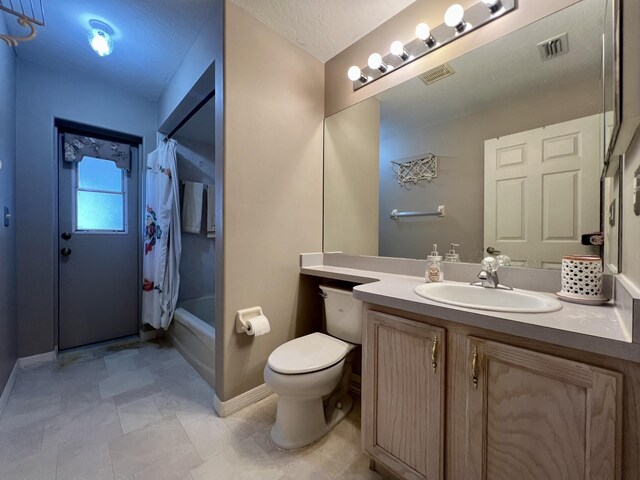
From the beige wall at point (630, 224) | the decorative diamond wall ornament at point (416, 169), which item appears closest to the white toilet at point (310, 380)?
the decorative diamond wall ornament at point (416, 169)

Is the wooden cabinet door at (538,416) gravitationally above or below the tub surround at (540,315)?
below

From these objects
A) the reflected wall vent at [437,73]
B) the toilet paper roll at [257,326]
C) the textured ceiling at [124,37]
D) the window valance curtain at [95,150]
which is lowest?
the toilet paper roll at [257,326]

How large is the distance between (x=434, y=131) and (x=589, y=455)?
148 centimetres

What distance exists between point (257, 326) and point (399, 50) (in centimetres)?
185

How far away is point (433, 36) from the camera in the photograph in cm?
139

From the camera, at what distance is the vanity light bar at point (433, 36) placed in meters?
1.21

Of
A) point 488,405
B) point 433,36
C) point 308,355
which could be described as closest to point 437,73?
point 433,36

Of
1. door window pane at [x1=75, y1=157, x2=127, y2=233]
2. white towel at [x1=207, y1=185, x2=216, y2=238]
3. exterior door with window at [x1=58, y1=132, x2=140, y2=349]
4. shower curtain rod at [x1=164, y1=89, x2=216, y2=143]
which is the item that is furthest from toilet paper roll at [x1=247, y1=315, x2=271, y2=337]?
door window pane at [x1=75, y1=157, x2=127, y2=233]

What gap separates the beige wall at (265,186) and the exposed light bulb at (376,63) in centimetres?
48

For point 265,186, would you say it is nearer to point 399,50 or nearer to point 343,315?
point 343,315

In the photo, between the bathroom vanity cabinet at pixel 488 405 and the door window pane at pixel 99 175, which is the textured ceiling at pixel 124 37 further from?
the bathroom vanity cabinet at pixel 488 405

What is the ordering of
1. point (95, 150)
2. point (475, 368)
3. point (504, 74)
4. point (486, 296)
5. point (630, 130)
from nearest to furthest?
point (630, 130) → point (475, 368) → point (486, 296) → point (504, 74) → point (95, 150)

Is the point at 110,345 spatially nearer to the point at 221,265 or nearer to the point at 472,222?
the point at 221,265

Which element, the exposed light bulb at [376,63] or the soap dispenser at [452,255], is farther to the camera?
the exposed light bulb at [376,63]
